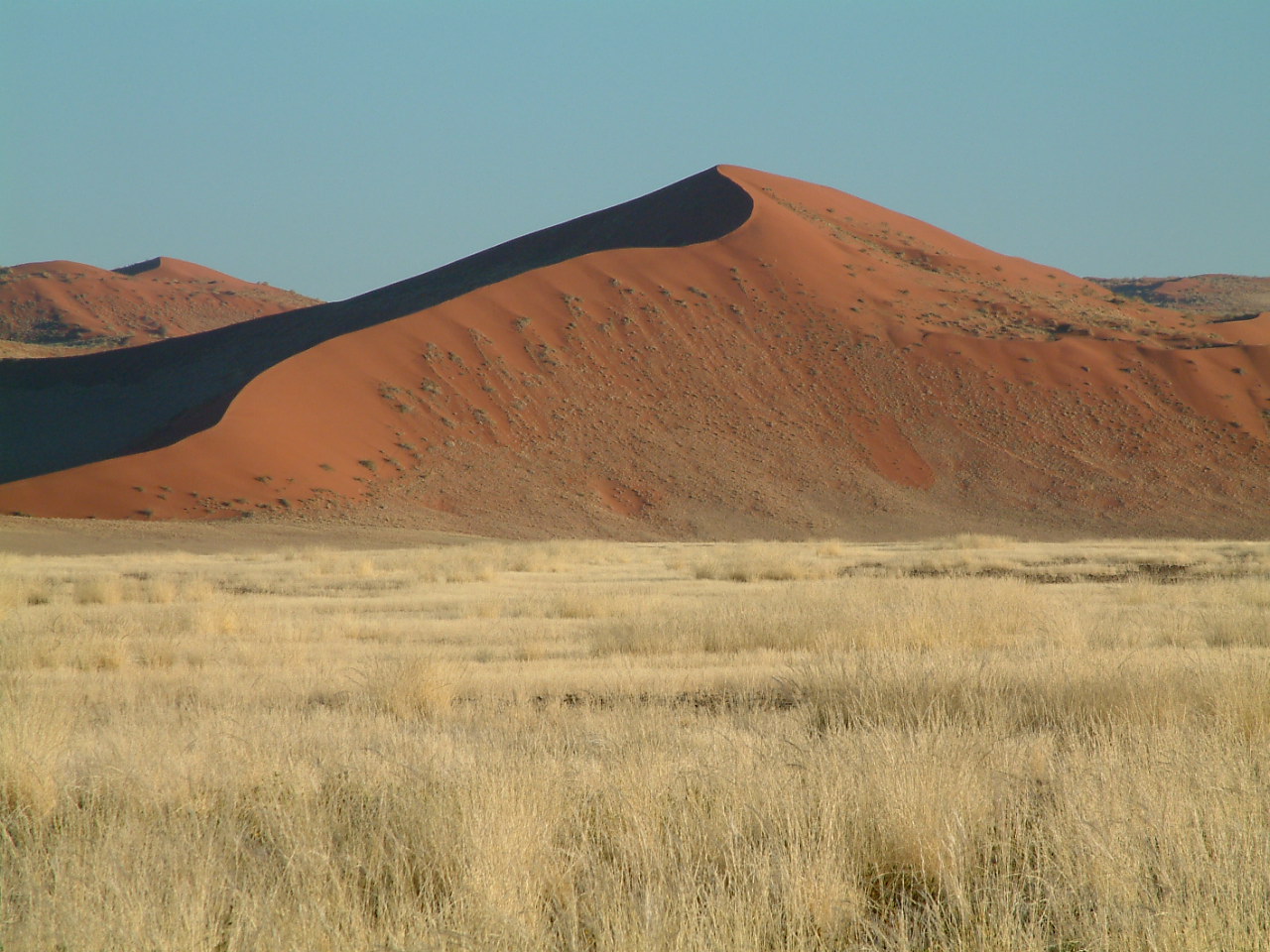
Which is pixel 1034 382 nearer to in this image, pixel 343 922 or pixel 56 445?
pixel 56 445

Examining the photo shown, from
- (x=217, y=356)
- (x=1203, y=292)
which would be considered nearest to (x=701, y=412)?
(x=217, y=356)

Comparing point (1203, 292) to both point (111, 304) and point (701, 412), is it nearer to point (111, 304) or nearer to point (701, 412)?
point (701, 412)

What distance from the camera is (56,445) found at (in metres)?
58.9

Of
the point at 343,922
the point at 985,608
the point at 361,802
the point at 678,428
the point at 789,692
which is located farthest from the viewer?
the point at 678,428

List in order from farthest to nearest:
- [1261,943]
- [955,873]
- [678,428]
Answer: [678,428]
[955,873]
[1261,943]

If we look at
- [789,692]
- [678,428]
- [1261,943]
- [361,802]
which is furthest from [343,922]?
[678,428]

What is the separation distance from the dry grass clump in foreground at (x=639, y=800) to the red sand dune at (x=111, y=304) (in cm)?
9846

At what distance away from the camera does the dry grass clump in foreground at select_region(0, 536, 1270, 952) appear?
3.91 m

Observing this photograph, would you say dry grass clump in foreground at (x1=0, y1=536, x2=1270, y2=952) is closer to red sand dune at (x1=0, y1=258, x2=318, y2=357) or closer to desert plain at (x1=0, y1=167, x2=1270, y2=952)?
desert plain at (x1=0, y1=167, x2=1270, y2=952)

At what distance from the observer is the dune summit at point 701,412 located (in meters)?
48.0

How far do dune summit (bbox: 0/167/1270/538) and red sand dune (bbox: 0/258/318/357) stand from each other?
130 feet

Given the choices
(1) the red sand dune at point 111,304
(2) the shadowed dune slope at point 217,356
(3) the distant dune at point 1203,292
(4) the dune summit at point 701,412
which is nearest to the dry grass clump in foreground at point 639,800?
(4) the dune summit at point 701,412

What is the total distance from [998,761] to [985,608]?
24.6 ft

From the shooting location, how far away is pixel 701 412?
183 feet
